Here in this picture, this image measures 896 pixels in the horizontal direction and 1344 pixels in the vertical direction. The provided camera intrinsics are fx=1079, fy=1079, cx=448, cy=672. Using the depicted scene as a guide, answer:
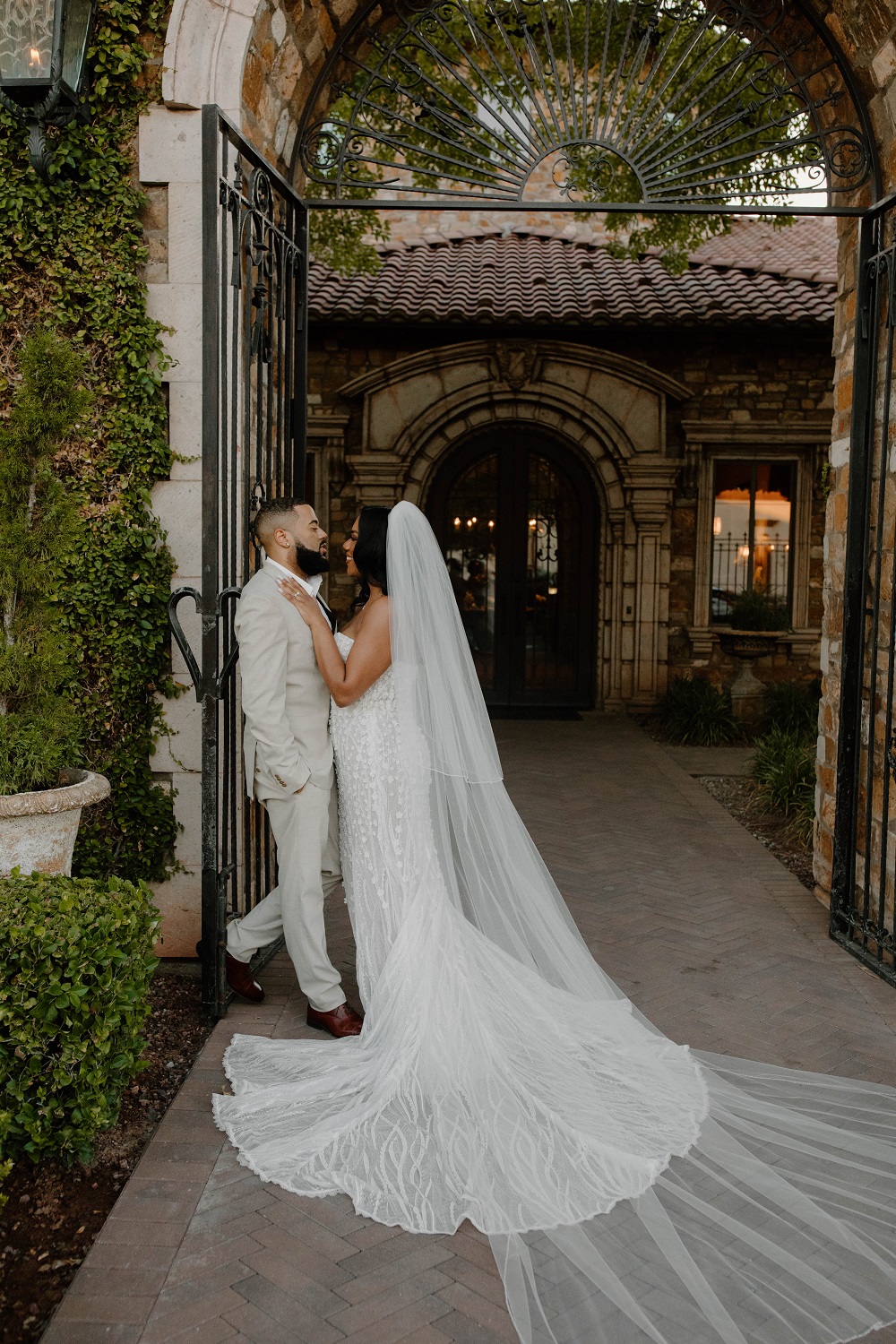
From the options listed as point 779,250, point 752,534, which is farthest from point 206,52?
point 779,250

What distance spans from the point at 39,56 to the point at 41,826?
2.88m

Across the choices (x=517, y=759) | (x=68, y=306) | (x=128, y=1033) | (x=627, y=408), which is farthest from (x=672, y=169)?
(x=627, y=408)

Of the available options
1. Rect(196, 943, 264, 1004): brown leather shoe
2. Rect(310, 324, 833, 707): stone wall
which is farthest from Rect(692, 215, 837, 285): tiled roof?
Rect(196, 943, 264, 1004): brown leather shoe

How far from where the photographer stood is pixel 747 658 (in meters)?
12.1

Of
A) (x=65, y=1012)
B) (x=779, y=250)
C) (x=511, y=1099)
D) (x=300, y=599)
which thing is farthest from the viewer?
(x=779, y=250)

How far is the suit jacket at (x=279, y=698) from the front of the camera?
3672mm

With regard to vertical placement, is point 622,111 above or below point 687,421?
above

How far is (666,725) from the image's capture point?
11320mm

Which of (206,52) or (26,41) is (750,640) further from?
(26,41)

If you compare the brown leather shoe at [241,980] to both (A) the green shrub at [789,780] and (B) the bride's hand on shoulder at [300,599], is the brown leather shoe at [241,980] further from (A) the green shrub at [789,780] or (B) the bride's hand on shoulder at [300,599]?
(A) the green shrub at [789,780]

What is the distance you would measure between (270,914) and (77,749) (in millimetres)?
964

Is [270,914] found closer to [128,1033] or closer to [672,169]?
[128,1033]

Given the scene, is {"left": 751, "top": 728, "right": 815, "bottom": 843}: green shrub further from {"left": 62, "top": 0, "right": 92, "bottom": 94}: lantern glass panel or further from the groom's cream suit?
{"left": 62, "top": 0, "right": 92, "bottom": 94}: lantern glass panel

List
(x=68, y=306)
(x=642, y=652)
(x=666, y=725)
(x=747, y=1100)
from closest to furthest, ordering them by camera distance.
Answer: (x=747, y=1100), (x=68, y=306), (x=666, y=725), (x=642, y=652)
